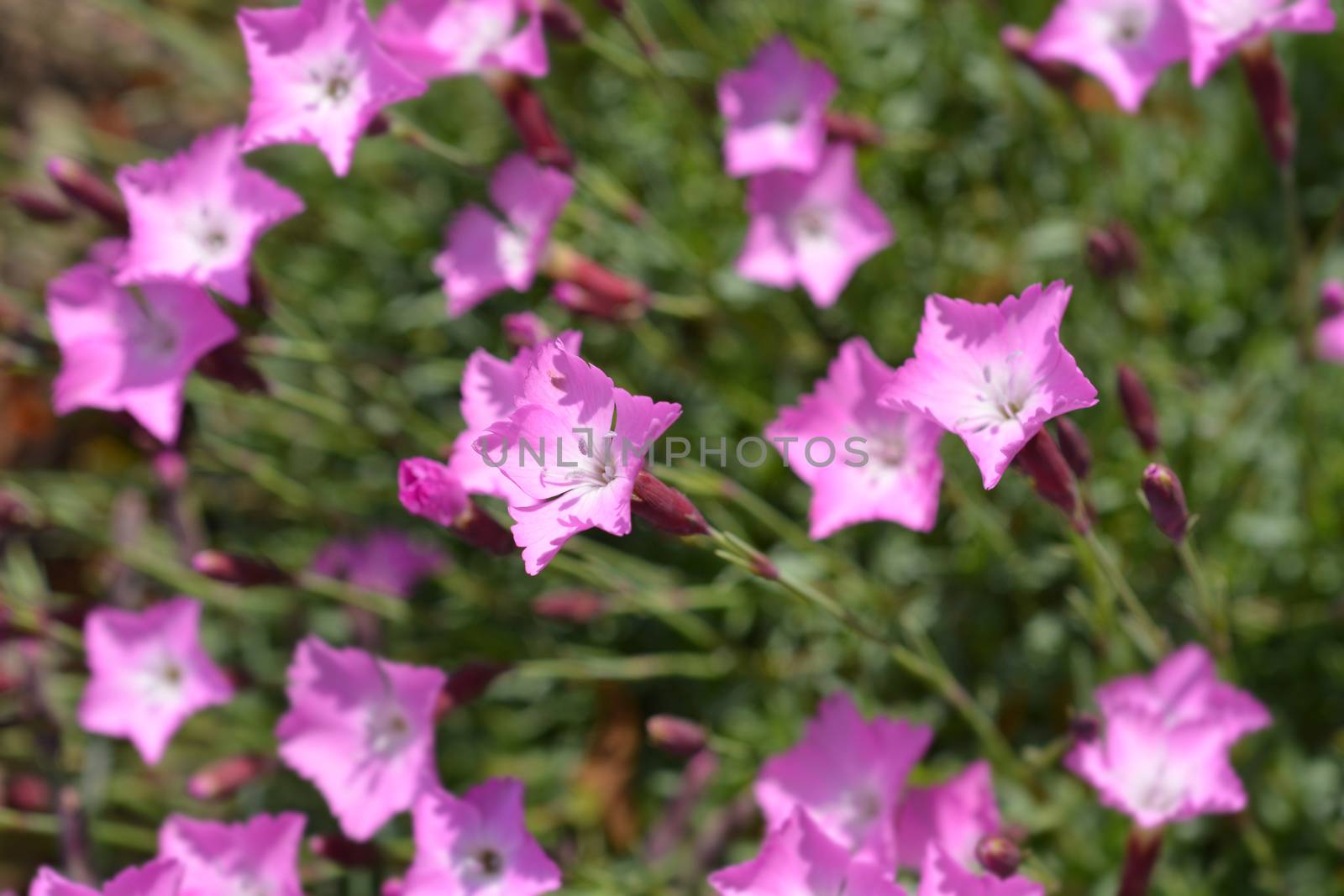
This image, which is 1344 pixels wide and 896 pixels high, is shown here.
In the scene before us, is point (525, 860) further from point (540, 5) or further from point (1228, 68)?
point (1228, 68)

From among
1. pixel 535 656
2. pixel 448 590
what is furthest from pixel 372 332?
pixel 535 656

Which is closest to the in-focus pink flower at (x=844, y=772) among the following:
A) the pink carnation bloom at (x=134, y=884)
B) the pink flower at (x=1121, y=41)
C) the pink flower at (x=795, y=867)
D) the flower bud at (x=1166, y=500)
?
the pink flower at (x=795, y=867)

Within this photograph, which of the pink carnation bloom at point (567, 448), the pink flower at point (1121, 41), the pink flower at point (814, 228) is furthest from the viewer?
the pink flower at point (814, 228)

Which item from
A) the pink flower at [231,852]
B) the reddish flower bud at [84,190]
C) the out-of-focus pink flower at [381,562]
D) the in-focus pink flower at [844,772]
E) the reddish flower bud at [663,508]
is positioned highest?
the reddish flower bud at [663,508]

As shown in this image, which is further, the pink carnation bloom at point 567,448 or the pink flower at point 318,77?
the pink flower at point 318,77

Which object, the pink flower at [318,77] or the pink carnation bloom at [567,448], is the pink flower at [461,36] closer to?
the pink flower at [318,77]

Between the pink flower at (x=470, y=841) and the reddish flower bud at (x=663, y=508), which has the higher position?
the reddish flower bud at (x=663, y=508)

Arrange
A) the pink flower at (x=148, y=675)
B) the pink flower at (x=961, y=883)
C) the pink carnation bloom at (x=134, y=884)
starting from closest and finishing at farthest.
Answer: the pink flower at (x=961, y=883) → the pink carnation bloom at (x=134, y=884) → the pink flower at (x=148, y=675)
